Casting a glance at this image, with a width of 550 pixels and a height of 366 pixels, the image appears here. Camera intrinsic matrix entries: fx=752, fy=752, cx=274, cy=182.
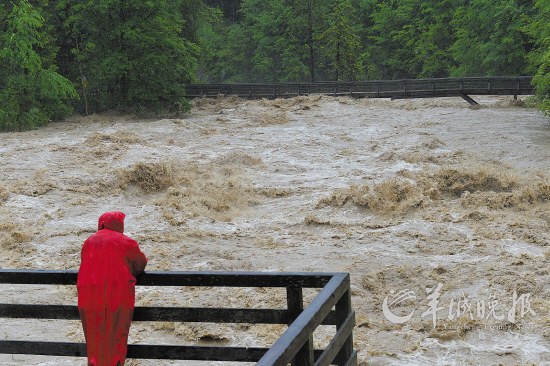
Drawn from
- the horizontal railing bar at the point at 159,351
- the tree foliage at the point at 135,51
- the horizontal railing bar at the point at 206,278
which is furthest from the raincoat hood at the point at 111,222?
the tree foliage at the point at 135,51

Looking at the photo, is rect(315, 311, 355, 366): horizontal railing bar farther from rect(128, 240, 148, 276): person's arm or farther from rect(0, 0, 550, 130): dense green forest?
rect(0, 0, 550, 130): dense green forest

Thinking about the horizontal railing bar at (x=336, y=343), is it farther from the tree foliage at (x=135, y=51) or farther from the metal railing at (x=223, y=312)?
the tree foliage at (x=135, y=51)

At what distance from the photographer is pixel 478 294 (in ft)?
35.4

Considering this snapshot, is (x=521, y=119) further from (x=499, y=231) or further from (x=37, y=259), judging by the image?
(x=37, y=259)

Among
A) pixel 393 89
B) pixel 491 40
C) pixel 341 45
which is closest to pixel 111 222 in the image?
pixel 393 89

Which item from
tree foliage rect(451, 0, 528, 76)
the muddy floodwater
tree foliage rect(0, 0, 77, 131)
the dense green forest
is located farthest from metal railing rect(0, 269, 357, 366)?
tree foliage rect(451, 0, 528, 76)

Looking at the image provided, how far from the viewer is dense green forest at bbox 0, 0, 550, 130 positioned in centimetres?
3516

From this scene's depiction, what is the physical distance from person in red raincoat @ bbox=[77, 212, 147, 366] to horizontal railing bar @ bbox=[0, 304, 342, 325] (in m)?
0.13

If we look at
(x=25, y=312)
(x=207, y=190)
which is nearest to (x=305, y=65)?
(x=207, y=190)

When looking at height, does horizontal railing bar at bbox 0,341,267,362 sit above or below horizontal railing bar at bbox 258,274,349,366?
below

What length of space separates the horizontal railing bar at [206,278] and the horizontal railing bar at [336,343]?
291 millimetres

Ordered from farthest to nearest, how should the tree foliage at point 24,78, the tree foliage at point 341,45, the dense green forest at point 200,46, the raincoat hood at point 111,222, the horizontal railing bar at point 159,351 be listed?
the tree foliage at point 341,45, the dense green forest at point 200,46, the tree foliage at point 24,78, the raincoat hood at point 111,222, the horizontal railing bar at point 159,351

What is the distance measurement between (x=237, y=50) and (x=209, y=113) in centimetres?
2799

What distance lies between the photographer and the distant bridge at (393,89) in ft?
115
